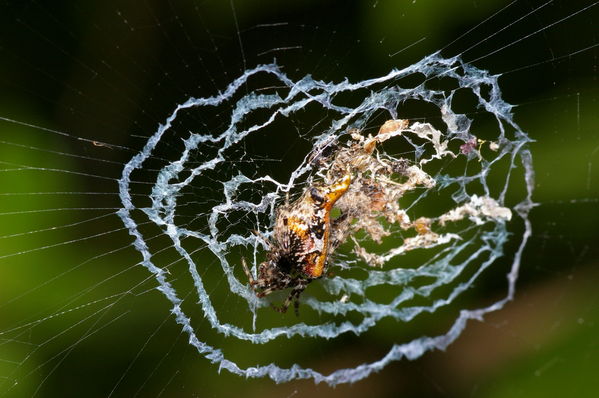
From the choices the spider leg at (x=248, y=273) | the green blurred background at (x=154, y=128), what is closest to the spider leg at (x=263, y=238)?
the spider leg at (x=248, y=273)

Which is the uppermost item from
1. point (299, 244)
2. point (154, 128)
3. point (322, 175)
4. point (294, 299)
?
point (154, 128)

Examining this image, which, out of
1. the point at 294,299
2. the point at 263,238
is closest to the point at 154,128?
the point at 263,238

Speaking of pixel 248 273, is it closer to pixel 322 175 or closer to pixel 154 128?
pixel 322 175

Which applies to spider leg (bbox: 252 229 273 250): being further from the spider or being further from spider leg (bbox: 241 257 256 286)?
spider leg (bbox: 241 257 256 286)

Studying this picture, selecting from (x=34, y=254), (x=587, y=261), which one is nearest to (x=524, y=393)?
(x=587, y=261)

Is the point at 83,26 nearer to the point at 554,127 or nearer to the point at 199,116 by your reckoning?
the point at 199,116

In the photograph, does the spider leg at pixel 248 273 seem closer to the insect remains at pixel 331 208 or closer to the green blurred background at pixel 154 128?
the insect remains at pixel 331 208
